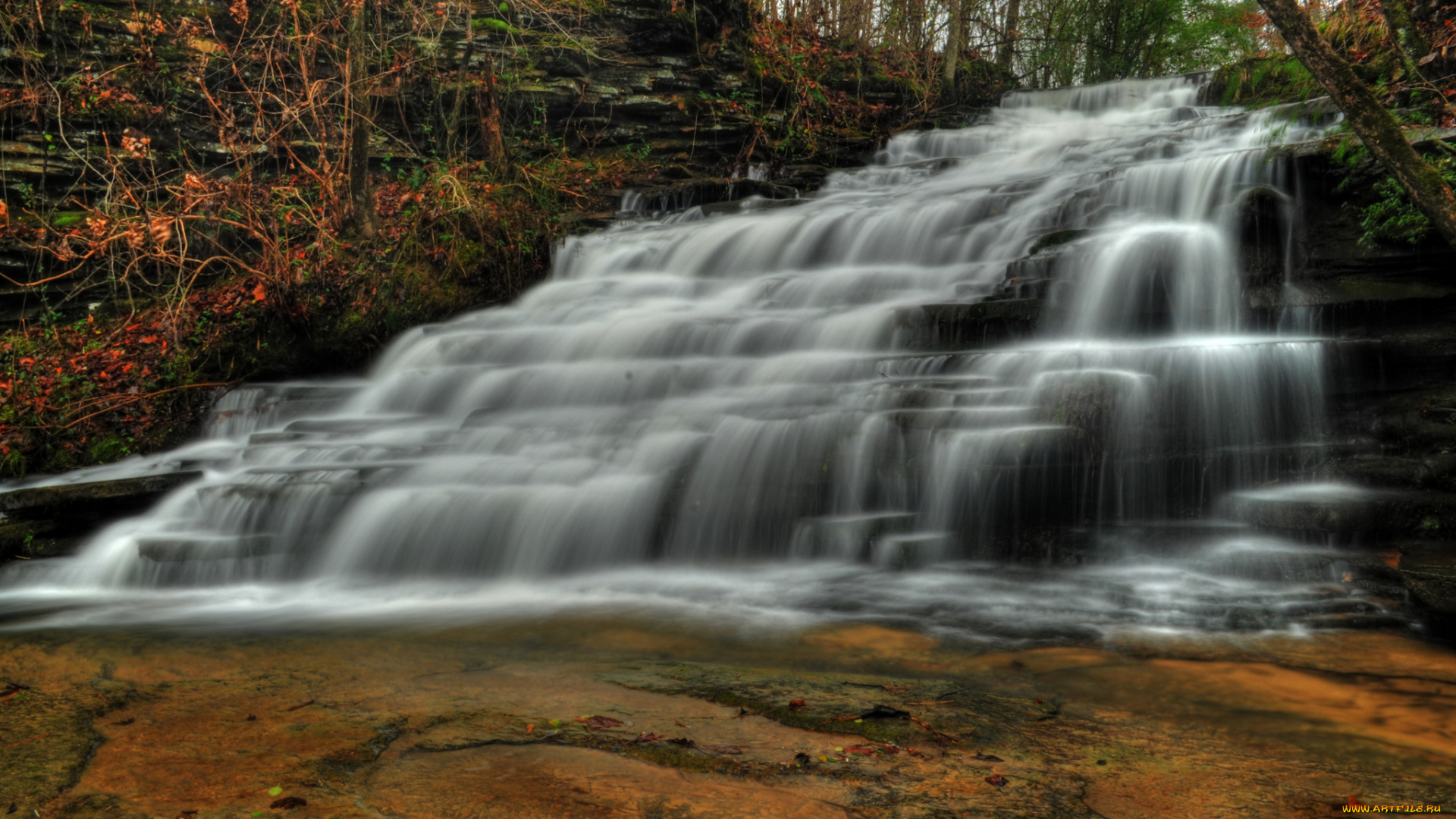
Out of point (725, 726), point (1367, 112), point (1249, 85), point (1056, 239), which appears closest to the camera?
point (725, 726)

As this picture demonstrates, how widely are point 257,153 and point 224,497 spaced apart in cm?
659

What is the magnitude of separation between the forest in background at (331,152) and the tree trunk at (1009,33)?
568cm

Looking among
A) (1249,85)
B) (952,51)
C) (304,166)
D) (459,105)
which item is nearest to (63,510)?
(304,166)

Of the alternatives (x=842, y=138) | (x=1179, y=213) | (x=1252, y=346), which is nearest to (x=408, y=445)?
(x=1252, y=346)

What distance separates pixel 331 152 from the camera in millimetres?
11055

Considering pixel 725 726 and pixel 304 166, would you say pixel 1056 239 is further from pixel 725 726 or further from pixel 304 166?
pixel 304 166

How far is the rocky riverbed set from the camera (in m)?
2.09

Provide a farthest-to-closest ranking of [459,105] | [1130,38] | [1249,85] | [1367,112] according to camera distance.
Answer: [1130,38]
[1249,85]
[459,105]
[1367,112]

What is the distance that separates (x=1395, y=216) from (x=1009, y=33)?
1436 centimetres

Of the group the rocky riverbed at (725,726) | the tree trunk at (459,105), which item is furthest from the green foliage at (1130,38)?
the rocky riverbed at (725,726)

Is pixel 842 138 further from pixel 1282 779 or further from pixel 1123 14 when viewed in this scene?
pixel 1282 779

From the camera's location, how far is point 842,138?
13797 millimetres

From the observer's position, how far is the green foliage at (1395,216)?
618 cm

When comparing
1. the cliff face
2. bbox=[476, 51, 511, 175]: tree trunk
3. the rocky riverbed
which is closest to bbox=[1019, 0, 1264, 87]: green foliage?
the cliff face
